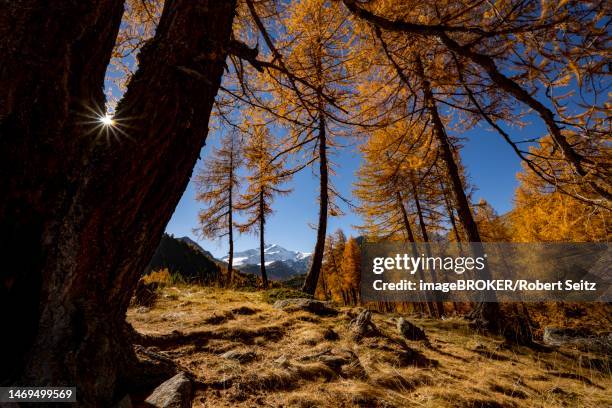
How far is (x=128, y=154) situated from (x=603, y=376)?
6.05 meters

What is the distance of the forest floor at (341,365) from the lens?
2.22 m

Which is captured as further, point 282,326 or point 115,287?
point 282,326

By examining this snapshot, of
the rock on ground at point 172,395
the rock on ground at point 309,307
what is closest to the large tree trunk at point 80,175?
the rock on ground at point 172,395

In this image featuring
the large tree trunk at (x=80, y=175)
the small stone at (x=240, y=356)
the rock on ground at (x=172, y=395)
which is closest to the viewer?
the large tree trunk at (x=80, y=175)

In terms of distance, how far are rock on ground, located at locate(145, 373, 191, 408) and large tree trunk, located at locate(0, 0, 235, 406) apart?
0.21 meters

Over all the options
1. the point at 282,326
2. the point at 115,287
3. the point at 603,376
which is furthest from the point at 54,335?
the point at 603,376

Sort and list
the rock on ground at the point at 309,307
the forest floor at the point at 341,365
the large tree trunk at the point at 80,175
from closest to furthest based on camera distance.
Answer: the large tree trunk at the point at 80,175, the forest floor at the point at 341,365, the rock on ground at the point at 309,307

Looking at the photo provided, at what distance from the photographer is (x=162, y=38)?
1.44 metres

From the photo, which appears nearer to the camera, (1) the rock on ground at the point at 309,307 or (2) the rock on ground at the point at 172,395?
(2) the rock on ground at the point at 172,395

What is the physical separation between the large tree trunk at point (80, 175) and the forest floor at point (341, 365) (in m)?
1.12

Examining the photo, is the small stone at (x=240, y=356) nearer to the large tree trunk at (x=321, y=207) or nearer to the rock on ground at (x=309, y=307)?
the rock on ground at (x=309, y=307)

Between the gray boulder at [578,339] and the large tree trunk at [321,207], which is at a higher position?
the large tree trunk at [321,207]

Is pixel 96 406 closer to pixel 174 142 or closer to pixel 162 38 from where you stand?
pixel 174 142

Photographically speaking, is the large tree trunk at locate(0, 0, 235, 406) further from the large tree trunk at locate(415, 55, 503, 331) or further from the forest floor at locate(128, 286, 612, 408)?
the large tree trunk at locate(415, 55, 503, 331)
